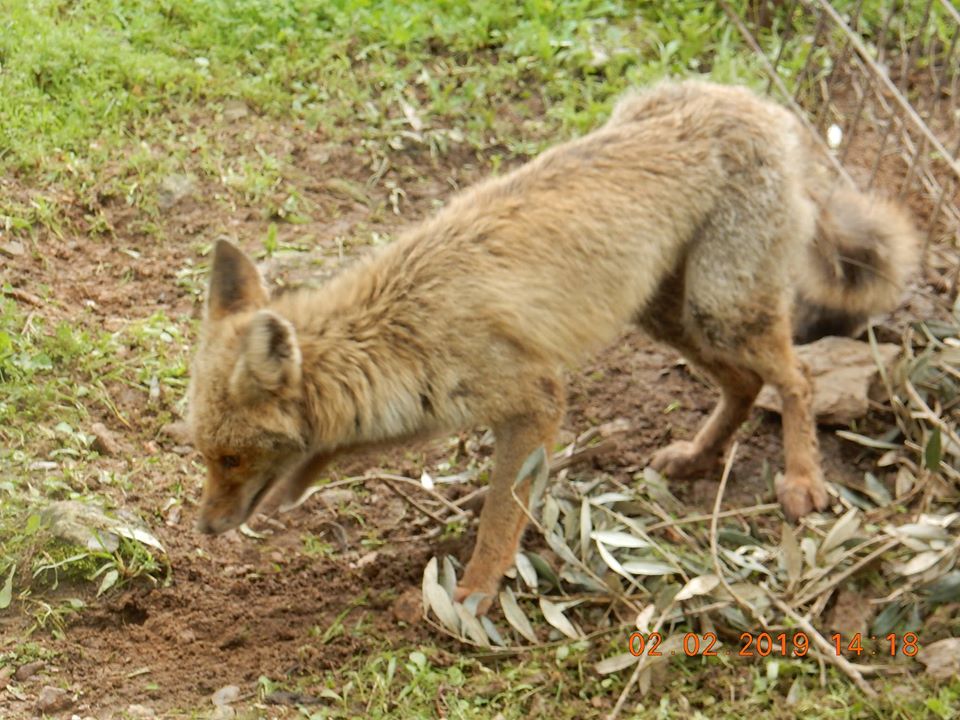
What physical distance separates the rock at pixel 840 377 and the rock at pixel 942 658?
1876mm

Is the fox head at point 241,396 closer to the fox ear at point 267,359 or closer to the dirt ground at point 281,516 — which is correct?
the fox ear at point 267,359

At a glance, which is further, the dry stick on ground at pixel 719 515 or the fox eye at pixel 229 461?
the dry stick on ground at pixel 719 515

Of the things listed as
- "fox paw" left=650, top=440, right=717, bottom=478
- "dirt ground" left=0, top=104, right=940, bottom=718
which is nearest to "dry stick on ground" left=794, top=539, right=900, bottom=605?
"dirt ground" left=0, top=104, right=940, bottom=718

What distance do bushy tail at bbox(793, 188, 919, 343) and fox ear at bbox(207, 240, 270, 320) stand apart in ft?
10.5

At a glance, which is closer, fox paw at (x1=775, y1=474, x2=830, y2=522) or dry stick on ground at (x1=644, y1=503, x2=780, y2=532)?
dry stick on ground at (x1=644, y1=503, x2=780, y2=532)

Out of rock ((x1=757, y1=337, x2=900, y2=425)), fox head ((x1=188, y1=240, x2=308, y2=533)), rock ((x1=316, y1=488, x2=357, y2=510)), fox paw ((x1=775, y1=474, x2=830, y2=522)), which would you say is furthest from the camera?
rock ((x1=757, y1=337, x2=900, y2=425))

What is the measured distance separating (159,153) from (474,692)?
4895 millimetres

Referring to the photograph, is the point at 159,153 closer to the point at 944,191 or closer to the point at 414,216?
the point at 414,216

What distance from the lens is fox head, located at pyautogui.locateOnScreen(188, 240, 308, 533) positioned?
205 inches

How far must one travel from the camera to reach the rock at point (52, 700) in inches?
199

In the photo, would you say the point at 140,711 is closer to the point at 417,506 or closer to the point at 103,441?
the point at 417,506

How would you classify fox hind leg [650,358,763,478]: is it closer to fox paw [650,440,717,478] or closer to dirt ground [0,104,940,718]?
fox paw [650,440,717,478]

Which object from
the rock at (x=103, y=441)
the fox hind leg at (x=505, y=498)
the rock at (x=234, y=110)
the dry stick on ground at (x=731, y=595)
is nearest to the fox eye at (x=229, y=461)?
the fox hind leg at (x=505, y=498)

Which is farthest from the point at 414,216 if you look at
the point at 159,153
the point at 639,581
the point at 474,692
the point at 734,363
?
the point at 474,692
